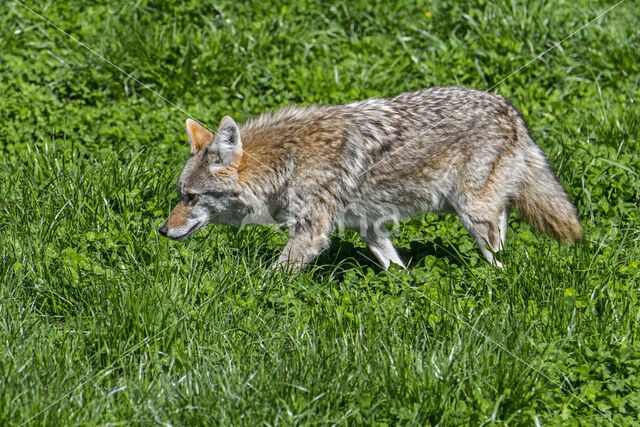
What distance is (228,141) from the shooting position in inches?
208

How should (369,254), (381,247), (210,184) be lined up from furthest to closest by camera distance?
(369,254) → (381,247) → (210,184)

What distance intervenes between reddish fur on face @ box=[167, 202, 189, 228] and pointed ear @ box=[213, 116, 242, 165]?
15.6 inches

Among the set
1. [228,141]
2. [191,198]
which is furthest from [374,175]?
[191,198]

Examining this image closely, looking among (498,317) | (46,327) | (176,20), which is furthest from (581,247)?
(176,20)

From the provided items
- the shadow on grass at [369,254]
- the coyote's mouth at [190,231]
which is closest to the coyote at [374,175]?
the coyote's mouth at [190,231]

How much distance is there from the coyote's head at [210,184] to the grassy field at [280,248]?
6.2 inches

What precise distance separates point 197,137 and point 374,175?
1237 millimetres

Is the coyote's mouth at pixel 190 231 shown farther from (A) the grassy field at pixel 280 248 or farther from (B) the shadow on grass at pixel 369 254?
(B) the shadow on grass at pixel 369 254

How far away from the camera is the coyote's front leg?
17.0ft

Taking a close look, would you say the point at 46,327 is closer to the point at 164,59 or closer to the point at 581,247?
the point at 581,247

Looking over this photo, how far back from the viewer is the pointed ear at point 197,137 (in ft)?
17.9

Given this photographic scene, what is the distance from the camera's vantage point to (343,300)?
4617 mm

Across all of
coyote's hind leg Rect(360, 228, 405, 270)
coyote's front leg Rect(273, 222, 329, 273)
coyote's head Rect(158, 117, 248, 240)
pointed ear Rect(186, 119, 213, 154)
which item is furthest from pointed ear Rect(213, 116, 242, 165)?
coyote's hind leg Rect(360, 228, 405, 270)

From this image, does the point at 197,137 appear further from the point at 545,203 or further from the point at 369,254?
the point at 545,203
